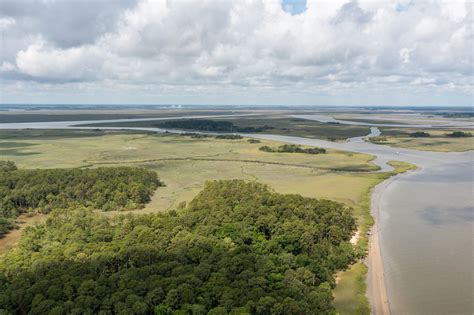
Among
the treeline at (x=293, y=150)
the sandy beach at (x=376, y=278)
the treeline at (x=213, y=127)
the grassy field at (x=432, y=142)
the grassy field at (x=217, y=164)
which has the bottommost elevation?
the sandy beach at (x=376, y=278)

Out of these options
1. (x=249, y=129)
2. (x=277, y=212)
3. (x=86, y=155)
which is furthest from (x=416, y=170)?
(x=249, y=129)

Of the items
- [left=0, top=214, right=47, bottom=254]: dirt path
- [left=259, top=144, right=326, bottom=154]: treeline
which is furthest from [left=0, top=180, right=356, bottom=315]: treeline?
[left=259, top=144, right=326, bottom=154]: treeline

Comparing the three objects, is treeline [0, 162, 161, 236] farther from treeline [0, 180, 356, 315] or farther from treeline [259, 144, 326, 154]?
treeline [259, 144, 326, 154]

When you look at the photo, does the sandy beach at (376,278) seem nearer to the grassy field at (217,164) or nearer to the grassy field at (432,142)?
the grassy field at (217,164)

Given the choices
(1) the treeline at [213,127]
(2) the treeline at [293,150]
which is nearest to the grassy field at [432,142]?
(2) the treeline at [293,150]

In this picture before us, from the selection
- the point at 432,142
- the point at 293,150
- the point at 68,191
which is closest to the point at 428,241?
the point at 68,191
